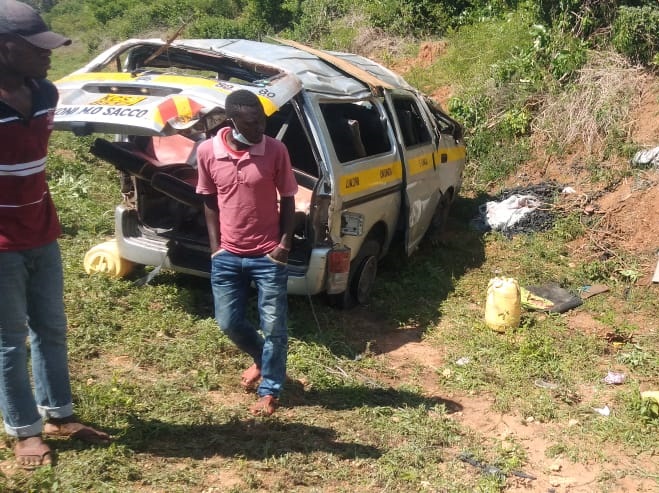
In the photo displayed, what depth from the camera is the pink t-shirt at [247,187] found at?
4.00 meters

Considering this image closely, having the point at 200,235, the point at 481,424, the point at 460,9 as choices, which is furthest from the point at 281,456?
the point at 460,9

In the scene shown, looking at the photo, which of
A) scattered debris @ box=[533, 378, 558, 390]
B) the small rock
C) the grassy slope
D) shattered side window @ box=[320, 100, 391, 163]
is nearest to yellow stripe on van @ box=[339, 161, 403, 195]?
shattered side window @ box=[320, 100, 391, 163]

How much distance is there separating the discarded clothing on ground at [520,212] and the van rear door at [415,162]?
4.46 ft

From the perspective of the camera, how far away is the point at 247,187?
4.00 meters

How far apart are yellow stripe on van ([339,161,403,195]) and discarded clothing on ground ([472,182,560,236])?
2.60 m

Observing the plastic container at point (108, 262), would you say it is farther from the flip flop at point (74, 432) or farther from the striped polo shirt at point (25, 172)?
the striped polo shirt at point (25, 172)

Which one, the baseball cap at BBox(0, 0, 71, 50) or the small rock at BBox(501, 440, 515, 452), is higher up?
the baseball cap at BBox(0, 0, 71, 50)

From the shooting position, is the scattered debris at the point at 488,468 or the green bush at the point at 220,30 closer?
the scattered debris at the point at 488,468

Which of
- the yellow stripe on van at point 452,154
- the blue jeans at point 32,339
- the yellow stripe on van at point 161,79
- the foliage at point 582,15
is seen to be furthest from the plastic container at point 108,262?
the foliage at point 582,15

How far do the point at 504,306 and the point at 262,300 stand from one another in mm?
2564

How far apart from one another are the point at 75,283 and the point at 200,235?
114 cm

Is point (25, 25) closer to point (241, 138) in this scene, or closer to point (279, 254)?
point (241, 138)

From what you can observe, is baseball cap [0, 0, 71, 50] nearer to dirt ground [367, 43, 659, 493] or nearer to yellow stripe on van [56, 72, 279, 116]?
yellow stripe on van [56, 72, 279, 116]

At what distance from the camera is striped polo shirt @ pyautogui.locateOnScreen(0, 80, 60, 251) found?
3115mm
